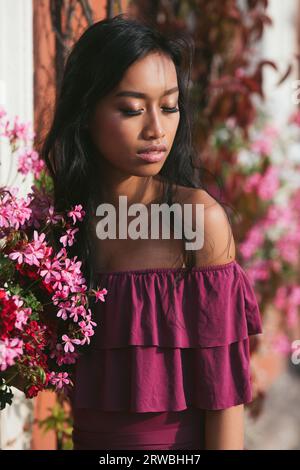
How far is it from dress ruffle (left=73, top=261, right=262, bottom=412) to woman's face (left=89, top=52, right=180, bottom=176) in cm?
27

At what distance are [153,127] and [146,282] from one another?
36cm

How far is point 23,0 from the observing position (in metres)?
2.60

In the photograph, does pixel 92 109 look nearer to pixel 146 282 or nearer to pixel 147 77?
pixel 147 77

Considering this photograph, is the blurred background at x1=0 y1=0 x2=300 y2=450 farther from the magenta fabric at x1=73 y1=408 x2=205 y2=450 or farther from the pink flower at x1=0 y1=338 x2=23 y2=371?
the pink flower at x1=0 y1=338 x2=23 y2=371

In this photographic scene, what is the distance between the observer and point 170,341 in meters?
1.88

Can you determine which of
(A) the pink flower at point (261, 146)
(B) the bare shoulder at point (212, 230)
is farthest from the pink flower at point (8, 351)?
(A) the pink flower at point (261, 146)

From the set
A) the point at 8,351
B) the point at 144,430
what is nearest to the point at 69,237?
the point at 8,351

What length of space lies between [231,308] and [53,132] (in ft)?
2.06

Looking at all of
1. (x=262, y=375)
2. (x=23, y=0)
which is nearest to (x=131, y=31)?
(x=23, y=0)

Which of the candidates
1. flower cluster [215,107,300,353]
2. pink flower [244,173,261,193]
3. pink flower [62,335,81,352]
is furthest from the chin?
pink flower [244,173,261,193]

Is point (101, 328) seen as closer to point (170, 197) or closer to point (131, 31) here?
point (170, 197)

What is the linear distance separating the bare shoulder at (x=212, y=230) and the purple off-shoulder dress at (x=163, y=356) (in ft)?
0.08

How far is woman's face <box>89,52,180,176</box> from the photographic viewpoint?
1849mm

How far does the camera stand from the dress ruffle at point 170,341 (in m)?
1.88
